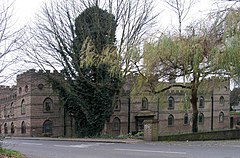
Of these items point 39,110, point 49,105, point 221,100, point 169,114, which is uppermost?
point 221,100

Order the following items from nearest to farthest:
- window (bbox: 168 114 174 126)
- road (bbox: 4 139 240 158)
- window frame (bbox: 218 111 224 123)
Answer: road (bbox: 4 139 240 158) → window (bbox: 168 114 174 126) → window frame (bbox: 218 111 224 123)

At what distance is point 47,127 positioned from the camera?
44.2 metres

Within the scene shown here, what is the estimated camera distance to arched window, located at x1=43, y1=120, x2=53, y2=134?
145ft

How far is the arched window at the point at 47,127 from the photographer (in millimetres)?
44094

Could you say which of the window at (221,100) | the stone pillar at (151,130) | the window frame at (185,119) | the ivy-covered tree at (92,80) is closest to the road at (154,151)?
the stone pillar at (151,130)

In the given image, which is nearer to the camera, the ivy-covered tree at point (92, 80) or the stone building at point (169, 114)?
the ivy-covered tree at point (92, 80)

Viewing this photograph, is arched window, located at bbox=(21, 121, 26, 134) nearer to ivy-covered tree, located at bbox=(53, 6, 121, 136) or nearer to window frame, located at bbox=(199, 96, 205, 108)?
ivy-covered tree, located at bbox=(53, 6, 121, 136)

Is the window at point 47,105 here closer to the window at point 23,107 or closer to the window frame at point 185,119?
the window at point 23,107

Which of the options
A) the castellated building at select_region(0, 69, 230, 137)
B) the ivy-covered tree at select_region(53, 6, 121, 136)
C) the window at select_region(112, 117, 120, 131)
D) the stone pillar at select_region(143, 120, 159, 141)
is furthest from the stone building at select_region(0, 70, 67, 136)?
the stone pillar at select_region(143, 120, 159, 141)

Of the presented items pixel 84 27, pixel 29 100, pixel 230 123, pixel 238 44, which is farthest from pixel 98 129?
pixel 230 123

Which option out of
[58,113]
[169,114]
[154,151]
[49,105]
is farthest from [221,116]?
[154,151]

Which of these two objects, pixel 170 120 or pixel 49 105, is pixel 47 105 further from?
pixel 170 120

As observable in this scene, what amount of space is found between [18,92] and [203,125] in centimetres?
2595

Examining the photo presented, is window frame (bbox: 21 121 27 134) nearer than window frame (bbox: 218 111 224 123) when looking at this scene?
Yes
